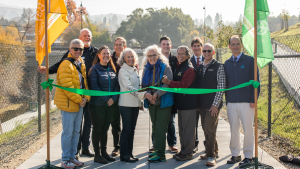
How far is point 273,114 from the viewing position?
8164 mm

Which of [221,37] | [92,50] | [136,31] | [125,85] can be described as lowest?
[125,85]

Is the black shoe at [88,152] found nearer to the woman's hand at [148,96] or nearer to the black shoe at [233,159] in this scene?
the woman's hand at [148,96]

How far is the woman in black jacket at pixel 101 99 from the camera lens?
422 cm

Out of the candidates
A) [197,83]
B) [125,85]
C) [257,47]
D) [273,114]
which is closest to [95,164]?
[125,85]

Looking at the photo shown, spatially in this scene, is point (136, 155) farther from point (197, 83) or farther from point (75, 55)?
point (75, 55)

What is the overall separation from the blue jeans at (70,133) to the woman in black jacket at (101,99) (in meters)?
0.26

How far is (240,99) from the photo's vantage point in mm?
4121

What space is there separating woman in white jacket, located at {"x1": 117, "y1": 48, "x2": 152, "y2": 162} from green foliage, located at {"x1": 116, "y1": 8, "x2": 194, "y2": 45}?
68.4 metres

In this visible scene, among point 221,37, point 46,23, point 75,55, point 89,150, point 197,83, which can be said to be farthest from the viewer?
point 221,37

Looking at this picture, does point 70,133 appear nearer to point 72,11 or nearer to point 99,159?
point 99,159

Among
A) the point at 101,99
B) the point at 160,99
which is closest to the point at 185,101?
the point at 160,99

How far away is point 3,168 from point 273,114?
7544 millimetres

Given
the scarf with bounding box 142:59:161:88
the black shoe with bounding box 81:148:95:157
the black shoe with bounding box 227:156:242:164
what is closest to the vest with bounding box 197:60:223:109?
the scarf with bounding box 142:59:161:88

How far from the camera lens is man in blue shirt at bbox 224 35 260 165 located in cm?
411
